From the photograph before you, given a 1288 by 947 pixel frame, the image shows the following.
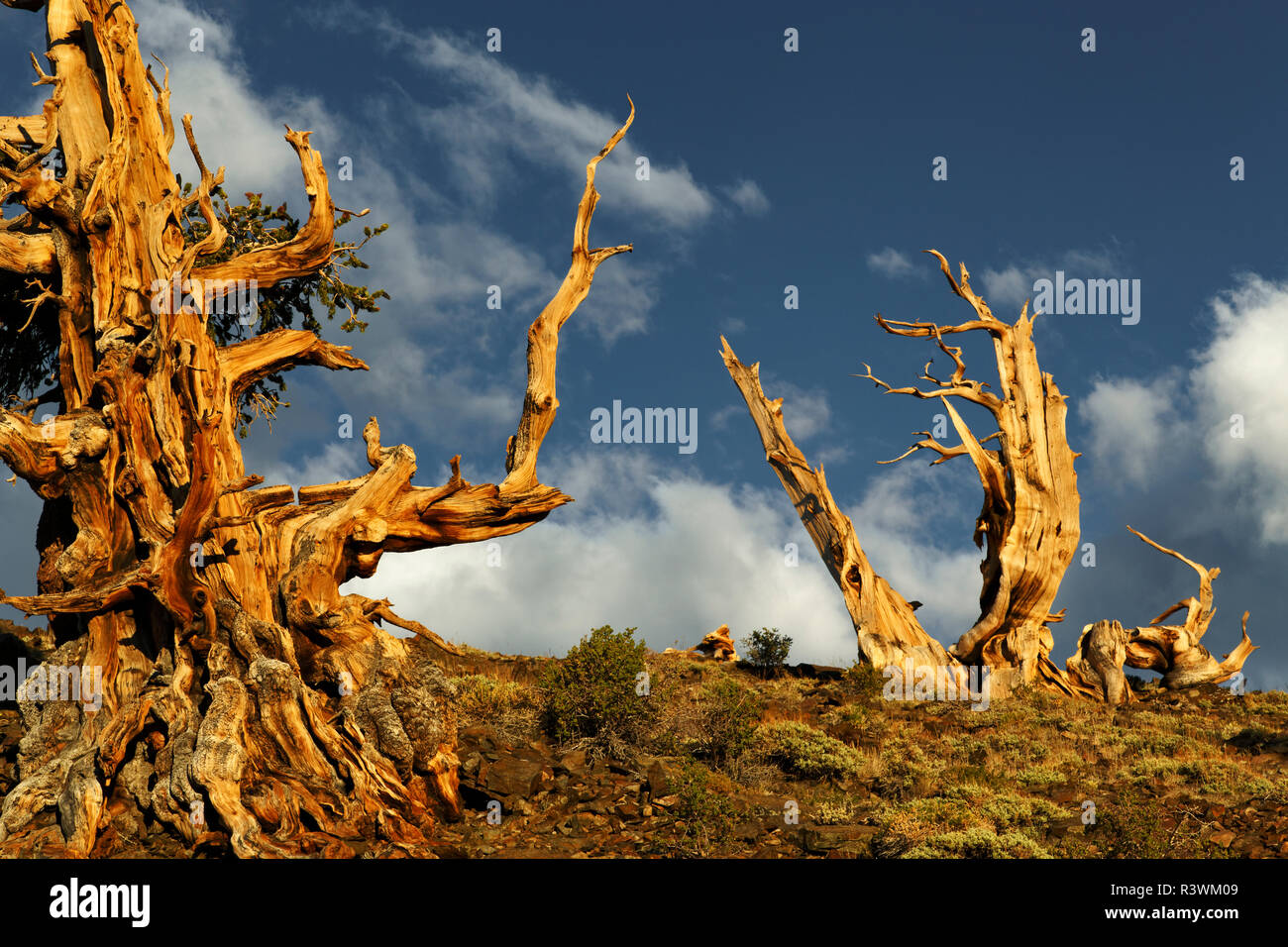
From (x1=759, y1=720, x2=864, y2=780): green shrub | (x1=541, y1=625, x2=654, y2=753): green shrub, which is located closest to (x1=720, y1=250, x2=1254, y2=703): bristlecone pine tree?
(x1=759, y1=720, x2=864, y2=780): green shrub

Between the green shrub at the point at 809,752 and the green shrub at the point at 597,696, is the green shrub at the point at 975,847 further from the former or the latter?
the green shrub at the point at 597,696

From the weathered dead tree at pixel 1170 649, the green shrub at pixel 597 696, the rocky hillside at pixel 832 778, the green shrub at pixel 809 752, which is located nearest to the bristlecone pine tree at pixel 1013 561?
the weathered dead tree at pixel 1170 649

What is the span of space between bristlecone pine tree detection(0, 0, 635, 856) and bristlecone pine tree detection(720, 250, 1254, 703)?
9.79m

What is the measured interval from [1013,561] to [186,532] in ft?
50.7

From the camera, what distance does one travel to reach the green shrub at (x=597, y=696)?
41.3 feet

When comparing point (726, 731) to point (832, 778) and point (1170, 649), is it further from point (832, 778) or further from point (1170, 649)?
point (1170, 649)

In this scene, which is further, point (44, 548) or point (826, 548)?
point (826, 548)

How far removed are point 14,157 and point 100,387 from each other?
332 cm

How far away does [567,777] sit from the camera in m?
11.0

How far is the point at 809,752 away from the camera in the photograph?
13281 mm

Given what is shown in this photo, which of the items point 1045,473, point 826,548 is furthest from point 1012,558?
point 826,548
